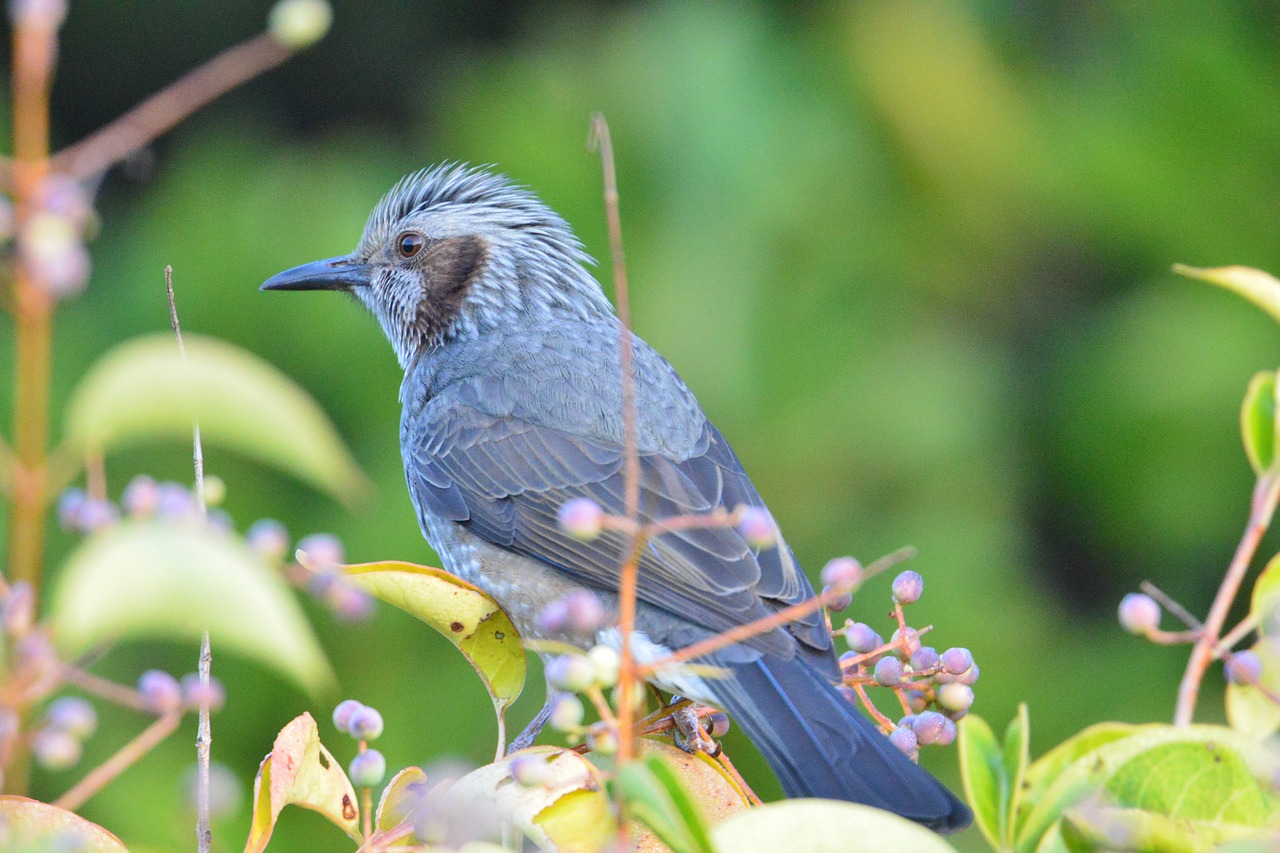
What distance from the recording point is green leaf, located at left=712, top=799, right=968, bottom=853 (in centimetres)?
151

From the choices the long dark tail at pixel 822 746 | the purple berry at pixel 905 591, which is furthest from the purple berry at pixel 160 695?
the long dark tail at pixel 822 746

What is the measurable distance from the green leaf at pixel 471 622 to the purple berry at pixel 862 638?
55cm

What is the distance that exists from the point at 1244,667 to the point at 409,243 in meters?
3.48

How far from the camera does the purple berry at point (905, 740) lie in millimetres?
2412

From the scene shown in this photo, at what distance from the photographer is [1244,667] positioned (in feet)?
5.30

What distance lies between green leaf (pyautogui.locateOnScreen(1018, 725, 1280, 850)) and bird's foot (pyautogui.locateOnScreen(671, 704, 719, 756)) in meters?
1.29

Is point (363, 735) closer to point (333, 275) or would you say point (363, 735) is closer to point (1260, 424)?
point (1260, 424)

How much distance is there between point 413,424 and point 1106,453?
3.51 m

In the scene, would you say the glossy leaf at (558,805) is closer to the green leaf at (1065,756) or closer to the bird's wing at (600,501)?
the green leaf at (1065,756)

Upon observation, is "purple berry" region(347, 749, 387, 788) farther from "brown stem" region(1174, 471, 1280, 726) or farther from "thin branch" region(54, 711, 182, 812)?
"brown stem" region(1174, 471, 1280, 726)

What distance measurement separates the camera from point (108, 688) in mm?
1373

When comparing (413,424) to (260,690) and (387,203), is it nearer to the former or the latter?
(387,203)

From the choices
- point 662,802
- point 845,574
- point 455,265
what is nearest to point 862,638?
point 845,574

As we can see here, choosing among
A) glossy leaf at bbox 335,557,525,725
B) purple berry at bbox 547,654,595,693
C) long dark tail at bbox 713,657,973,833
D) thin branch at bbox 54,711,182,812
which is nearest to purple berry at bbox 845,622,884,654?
long dark tail at bbox 713,657,973,833
